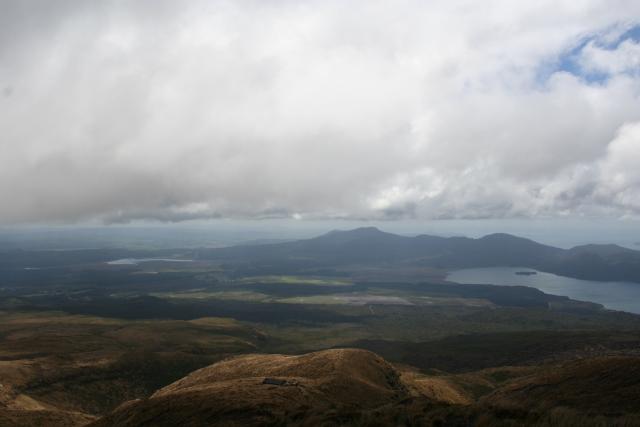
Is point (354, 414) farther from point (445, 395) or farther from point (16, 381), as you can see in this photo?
point (16, 381)

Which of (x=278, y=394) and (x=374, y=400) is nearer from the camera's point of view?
(x=278, y=394)

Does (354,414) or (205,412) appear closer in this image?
(354,414)

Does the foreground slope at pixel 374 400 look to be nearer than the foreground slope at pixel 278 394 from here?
Yes

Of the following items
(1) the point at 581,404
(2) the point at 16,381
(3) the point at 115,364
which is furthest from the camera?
(3) the point at 115,364

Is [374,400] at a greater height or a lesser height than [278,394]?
lesser

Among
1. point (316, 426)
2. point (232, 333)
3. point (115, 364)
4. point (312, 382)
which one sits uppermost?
point (316, 426)

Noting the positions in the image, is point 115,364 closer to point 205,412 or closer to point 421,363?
point 205,412

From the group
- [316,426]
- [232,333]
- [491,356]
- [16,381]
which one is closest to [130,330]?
[232,333]

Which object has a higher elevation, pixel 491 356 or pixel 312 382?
pixel 312 382

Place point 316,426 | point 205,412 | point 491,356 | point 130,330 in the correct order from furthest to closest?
point 130,330, point 491,356, point 205,412, point 316,426

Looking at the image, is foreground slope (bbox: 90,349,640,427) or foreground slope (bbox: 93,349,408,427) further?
foreground slope (bbox: 93,349,408,427)
